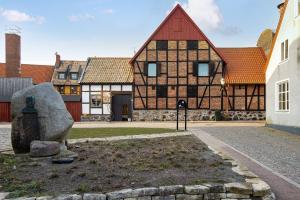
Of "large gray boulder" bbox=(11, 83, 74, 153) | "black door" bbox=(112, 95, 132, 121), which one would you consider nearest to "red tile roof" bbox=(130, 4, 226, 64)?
"black door" bbox=(112, 95, 132, 121)

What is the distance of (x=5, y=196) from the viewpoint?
5352 mm

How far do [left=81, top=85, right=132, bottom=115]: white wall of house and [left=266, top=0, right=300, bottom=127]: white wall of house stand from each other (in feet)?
51.1

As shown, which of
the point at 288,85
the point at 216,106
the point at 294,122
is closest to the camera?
the point at 294,122

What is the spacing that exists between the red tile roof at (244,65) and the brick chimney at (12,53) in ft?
76.1

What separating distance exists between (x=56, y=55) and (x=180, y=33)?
79.9ft

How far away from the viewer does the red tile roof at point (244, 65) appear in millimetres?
30797

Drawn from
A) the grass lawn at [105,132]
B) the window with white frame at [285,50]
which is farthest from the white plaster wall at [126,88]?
the window with white frame at [285,50]

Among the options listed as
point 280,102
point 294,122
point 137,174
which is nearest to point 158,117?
point 280,102

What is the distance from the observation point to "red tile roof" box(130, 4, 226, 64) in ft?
102

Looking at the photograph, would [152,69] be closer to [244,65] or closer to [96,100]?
[96,100]

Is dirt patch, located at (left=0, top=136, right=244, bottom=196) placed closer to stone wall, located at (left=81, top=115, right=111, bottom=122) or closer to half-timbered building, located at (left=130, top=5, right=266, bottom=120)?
half-timbered building, located at (left=130, top=5, right=266, bottom=120)

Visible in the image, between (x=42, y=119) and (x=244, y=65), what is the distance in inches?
1028

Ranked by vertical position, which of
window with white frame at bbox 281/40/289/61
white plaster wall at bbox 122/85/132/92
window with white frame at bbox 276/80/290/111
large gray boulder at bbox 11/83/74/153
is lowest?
large gray boulder at bbox 11/83/74/153

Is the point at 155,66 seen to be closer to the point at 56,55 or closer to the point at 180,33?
the point at 180,33
